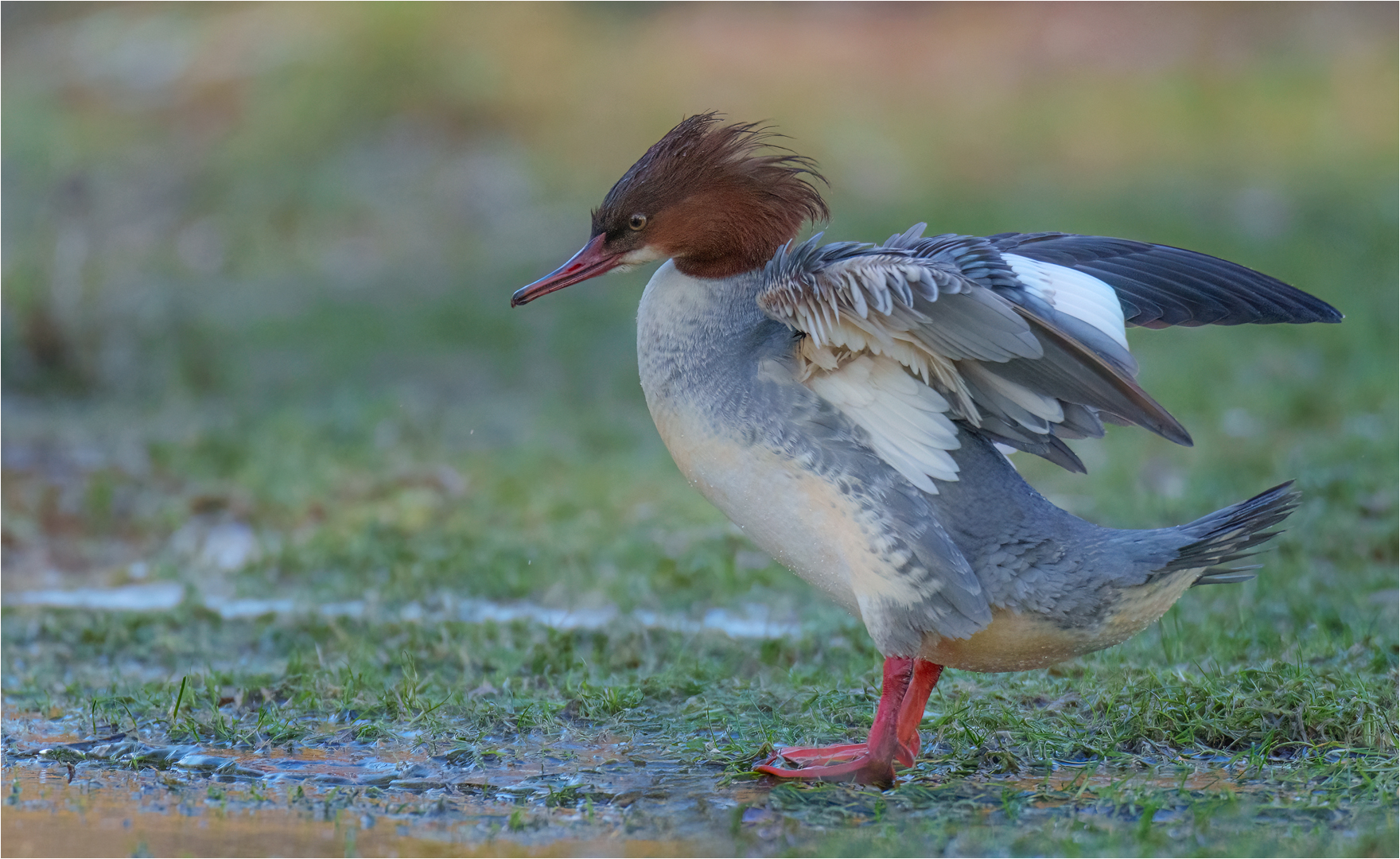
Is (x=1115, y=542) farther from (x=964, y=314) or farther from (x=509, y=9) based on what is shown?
(x=509, y=9)

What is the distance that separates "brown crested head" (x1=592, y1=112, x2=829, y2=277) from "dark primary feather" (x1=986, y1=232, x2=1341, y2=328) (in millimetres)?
541

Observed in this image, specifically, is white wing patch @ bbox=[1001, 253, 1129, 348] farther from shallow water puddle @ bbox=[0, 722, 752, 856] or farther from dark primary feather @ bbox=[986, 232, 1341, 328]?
shallow water puddle @ bbox=[0, 722, 752, 856]

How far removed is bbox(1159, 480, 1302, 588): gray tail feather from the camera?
3305 mm

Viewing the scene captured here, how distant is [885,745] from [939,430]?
0.70 metres

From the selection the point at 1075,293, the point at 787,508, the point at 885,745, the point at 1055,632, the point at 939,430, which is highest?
the point at 1075,293

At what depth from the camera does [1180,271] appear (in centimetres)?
356

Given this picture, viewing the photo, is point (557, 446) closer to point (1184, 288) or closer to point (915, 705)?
point (915, 705)

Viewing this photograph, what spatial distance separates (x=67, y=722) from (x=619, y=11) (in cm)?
1128

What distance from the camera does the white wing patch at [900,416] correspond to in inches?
133

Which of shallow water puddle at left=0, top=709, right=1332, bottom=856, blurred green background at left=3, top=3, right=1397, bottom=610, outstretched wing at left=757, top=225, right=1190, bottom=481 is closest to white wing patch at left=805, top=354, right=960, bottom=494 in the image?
outstretched wing at left=757, top=225, right=1190, bottom=481

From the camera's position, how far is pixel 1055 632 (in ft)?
11.1

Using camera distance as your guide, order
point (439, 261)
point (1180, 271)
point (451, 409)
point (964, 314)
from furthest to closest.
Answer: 1. point (439, 261)
2. point (451, 409)
3. point (1180, 271)
4. point (964, 314)

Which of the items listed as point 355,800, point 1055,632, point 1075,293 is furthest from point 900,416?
point 355,800

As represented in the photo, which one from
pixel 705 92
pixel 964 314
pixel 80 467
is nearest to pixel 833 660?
pixel 964 314
